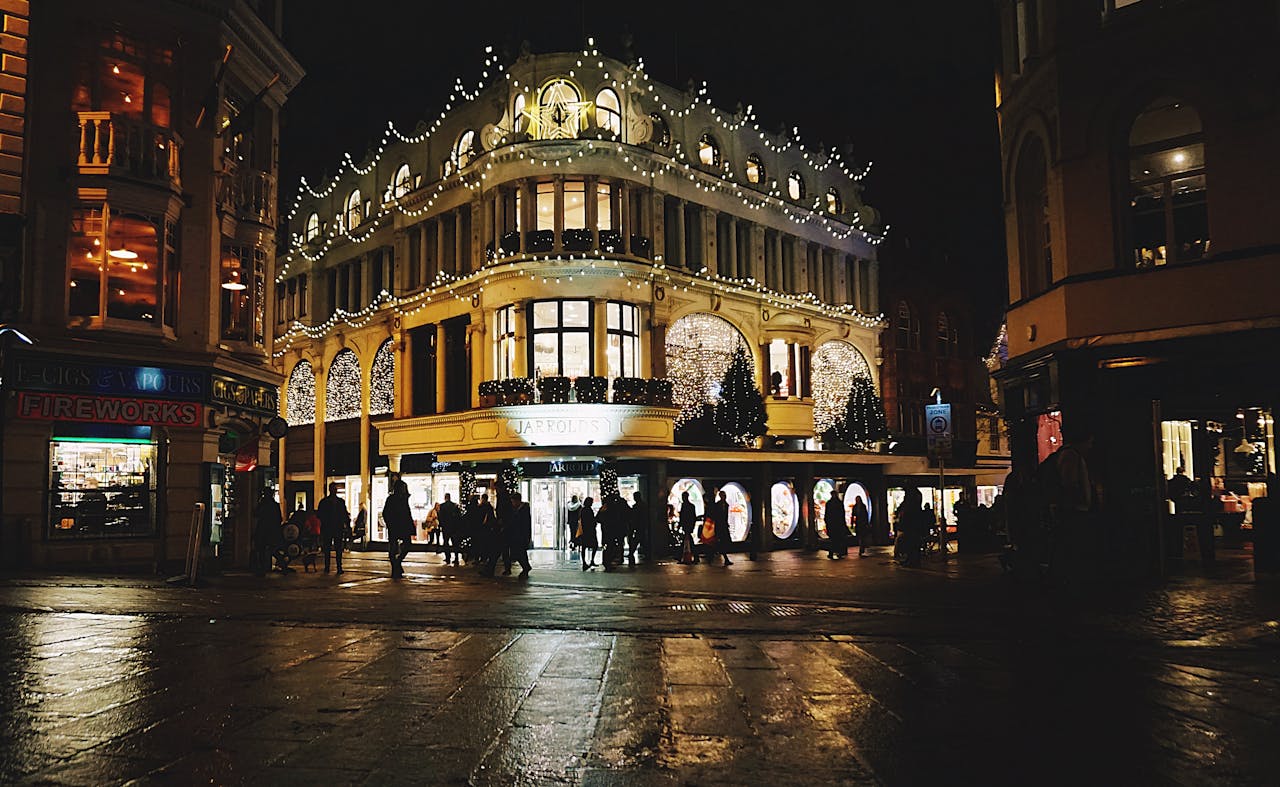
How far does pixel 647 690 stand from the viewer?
800 centimetres

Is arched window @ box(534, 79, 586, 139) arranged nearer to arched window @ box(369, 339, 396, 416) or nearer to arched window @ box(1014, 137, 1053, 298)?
arched window @ box(369, 339, 396, 416)

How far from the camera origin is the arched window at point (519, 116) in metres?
31.8

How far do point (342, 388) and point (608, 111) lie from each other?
16.0 metres

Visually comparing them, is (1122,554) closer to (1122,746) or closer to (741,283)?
(1122,746)

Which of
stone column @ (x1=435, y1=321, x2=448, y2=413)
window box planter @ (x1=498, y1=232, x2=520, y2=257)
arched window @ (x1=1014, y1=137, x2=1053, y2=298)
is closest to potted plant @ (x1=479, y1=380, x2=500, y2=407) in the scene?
stone column @ (x1=435, y1=321, x2=448, y2=413)

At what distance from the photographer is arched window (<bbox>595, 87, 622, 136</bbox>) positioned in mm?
31938

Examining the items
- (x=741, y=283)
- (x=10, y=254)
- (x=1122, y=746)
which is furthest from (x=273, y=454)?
(x=1122, y=746)

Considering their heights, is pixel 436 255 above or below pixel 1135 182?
above

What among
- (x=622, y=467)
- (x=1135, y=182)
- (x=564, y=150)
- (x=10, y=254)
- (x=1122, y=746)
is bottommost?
(x=1122, y=746)

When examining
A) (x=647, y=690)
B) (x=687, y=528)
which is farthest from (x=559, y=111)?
(x=647, y=690)

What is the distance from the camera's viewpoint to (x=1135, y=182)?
56.7 feet

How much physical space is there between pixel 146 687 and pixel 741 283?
28748 mm

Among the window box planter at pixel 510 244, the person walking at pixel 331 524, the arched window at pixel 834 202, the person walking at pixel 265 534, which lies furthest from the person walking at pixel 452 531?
the arched window at pixel 834 202

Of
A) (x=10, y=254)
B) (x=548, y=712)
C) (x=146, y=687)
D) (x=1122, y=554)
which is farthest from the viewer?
(x=1122, y=554)
